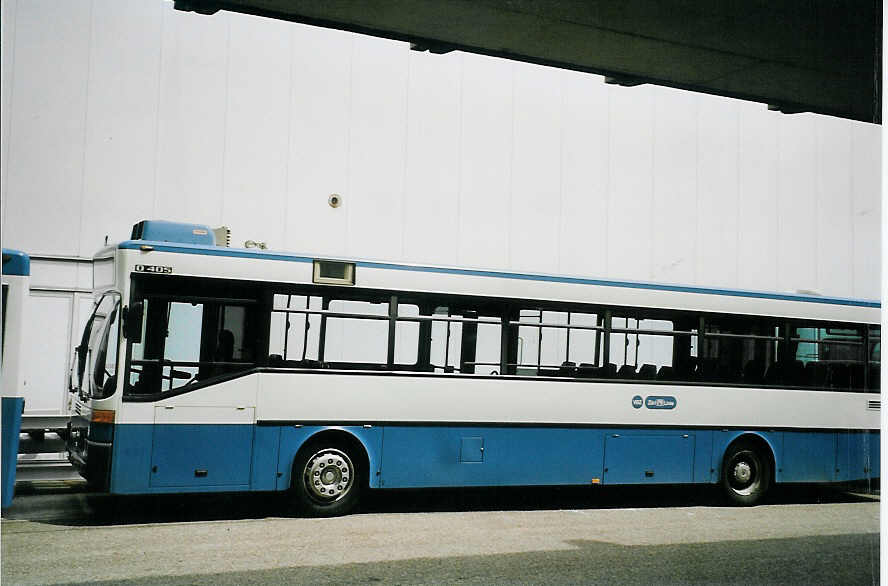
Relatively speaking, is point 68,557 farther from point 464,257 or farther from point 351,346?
point 464,257

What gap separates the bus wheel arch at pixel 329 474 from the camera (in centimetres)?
781

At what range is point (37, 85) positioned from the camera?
18.8 ft

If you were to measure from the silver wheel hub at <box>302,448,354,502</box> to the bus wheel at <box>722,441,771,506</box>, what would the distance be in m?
4.11

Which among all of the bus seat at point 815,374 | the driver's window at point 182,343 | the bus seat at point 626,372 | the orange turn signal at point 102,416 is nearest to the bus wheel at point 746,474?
the bus seat at point 815,374

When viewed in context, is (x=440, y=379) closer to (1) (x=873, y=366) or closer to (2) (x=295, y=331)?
(2) (x=295, y=331)

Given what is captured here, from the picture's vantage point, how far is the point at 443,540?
711 cm

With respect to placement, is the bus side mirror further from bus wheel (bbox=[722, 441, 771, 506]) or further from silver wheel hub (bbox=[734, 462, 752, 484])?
silver wheel hub (bbox=[734, 462, 752, 484])

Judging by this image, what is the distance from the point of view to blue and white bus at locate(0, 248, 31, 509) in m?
5.44

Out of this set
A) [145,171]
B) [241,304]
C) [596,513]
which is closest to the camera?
[145,171]

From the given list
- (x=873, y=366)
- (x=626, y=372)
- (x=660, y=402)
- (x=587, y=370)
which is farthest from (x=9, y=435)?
(x=873, y=366)

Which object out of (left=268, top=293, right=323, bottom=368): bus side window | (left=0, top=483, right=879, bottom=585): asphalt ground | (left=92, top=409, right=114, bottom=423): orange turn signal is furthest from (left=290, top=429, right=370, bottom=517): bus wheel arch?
(left=92, top=409, right=114, bottom=423): orange turn signal

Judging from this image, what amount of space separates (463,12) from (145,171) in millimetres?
2846

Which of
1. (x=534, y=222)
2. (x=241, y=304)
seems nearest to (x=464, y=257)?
(x=534, y=222)

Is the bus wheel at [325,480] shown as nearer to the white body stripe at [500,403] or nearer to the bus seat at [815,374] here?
the white body stripe at [500,403]
